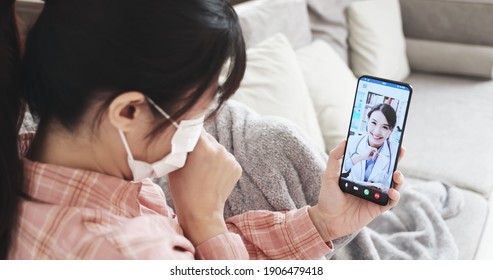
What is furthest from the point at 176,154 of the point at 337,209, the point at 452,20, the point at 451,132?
the point at 452,20

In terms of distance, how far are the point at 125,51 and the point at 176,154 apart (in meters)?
0.20

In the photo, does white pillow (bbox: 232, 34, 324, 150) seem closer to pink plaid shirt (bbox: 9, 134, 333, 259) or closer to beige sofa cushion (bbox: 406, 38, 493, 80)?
pink plaid shirt (bbox: 9, 134, 333, 259)

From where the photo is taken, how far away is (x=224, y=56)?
30.3 inches

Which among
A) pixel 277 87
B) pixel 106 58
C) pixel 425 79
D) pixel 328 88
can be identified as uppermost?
pixel 106 58

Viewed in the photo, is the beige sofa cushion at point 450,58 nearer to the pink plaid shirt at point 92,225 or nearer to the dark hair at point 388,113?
the dark hair at point 388,113

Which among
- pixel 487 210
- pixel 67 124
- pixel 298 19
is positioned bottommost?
pixel 487 210

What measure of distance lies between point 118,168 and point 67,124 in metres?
0.10

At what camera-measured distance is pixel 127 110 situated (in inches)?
30.5

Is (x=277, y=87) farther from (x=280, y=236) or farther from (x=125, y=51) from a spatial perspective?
(x=125, y=51)

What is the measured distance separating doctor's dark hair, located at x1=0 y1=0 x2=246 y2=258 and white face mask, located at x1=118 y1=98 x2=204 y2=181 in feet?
0.15

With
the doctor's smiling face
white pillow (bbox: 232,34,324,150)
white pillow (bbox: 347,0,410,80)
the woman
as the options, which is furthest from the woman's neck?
white pillow (bbox: 347,0,410,80)

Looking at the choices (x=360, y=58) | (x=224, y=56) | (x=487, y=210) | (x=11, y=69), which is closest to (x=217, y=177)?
(x=224, y=56)

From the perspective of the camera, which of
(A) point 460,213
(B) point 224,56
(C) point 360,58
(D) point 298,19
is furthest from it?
(C) point 360,58
